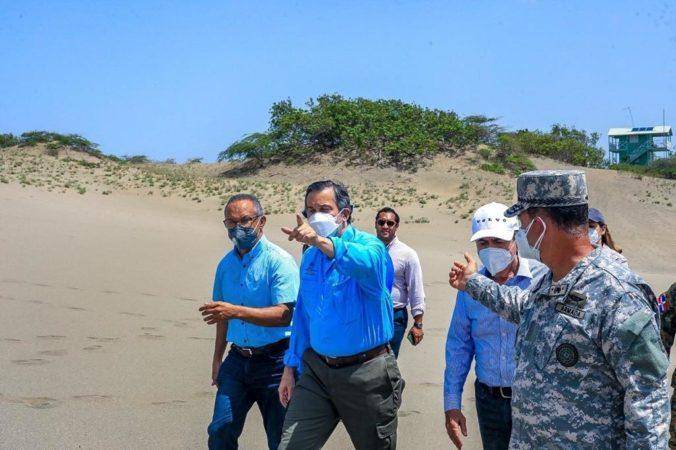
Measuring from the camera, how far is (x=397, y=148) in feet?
109

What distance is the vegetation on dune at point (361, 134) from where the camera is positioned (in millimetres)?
33781

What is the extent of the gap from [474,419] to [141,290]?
7636 millimetres

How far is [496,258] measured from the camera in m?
3.67

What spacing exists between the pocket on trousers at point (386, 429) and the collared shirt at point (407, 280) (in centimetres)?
260

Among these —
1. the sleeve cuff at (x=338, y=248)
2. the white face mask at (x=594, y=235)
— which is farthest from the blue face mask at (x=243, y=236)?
the white face mask at (x=594, y=235)

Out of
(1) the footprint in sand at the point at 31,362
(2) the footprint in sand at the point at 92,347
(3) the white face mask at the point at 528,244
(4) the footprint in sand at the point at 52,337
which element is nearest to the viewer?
(3) the white face mask at the point at 528,244

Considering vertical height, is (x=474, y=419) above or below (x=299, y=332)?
below

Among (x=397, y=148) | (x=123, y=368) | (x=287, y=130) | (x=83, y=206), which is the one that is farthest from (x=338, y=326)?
(x=287, y=130)

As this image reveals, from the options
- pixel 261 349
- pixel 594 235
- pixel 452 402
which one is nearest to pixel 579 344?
pixel 452 402

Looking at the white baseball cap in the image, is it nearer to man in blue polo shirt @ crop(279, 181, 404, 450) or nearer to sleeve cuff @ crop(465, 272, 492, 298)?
man in blue polo shirt @ crop(279, 181, 404, 450)

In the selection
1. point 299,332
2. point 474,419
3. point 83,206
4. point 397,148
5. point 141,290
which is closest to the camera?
point 299,332

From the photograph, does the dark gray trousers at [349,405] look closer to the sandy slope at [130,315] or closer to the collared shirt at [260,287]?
the collared shirt at [260,287]

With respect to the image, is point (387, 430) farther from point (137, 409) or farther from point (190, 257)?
point (190, 257)

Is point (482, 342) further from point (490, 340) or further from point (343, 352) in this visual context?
point (343, 352)
